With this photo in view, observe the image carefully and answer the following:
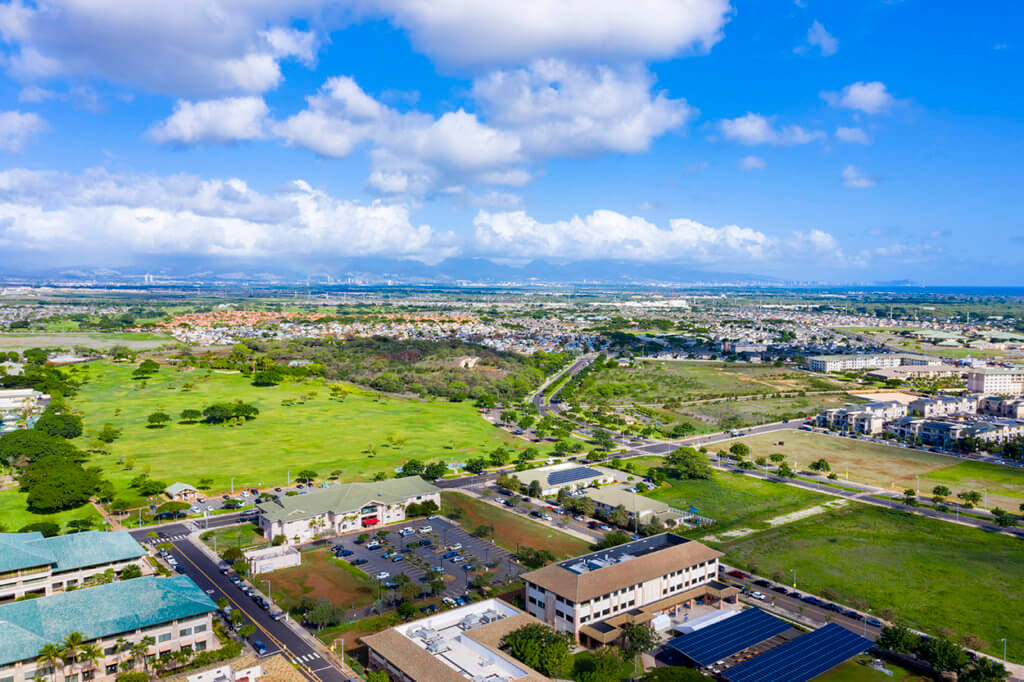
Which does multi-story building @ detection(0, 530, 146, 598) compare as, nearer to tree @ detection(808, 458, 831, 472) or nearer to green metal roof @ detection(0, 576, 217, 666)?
green metal roof @ detection(0, 576, 217, 666)

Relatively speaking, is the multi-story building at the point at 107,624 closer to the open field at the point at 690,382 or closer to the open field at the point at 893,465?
the open field at the point at 893,465

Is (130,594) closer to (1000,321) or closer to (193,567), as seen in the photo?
(193,567)

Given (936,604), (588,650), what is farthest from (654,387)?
(588,650)

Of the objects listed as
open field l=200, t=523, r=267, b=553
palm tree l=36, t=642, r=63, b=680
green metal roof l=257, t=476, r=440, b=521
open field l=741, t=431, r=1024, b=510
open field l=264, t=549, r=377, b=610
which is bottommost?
open field l=200, t=523, r=267, b=553

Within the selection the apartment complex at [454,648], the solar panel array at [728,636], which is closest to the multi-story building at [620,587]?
the apartment complex at [454,648]

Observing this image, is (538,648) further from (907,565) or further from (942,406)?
(942,406)

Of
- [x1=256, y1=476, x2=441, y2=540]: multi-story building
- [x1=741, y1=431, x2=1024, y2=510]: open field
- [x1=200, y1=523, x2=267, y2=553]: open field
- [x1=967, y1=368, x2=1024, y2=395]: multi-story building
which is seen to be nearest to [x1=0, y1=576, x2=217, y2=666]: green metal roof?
[x1=200, y1=523, x2=267, y2=553]: open field

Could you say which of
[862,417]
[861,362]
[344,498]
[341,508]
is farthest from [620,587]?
[861,362]
